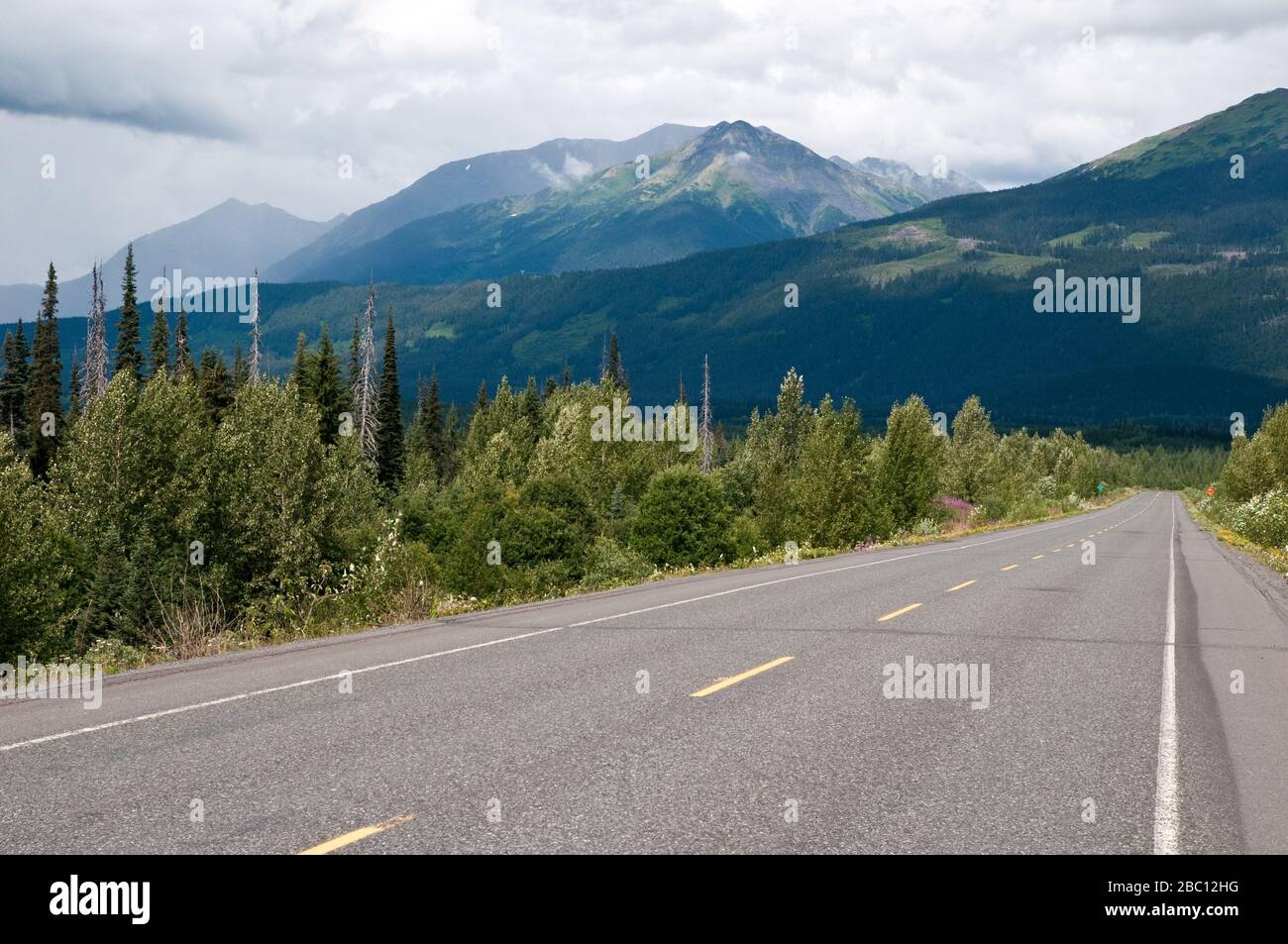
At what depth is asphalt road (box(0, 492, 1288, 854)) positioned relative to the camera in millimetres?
5559

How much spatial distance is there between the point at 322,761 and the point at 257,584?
24986mm

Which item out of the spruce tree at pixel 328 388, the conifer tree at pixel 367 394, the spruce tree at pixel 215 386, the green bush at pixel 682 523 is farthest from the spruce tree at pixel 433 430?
the green bush at pixel 682 523

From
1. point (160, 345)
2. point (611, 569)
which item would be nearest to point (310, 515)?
point (611, 569)

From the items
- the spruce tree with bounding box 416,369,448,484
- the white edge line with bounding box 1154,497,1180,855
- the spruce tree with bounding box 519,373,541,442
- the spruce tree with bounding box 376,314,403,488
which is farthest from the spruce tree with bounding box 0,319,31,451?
the white edge line with bounding box 1154,497,1180,855

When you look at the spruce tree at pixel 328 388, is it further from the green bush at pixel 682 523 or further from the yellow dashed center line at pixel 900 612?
the yellow dashed center line at pixel 900 612

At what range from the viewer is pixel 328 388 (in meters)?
66.2

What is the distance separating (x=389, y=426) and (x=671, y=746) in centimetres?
6985

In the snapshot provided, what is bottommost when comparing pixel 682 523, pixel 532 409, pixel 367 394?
pixel 682 523

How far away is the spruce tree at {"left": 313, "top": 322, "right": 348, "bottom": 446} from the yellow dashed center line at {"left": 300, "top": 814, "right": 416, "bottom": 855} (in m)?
61.1

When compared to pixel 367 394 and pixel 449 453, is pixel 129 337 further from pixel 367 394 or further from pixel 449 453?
pixel 449 453

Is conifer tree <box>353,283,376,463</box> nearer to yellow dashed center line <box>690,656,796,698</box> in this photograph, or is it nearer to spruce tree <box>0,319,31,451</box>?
spruce tree <box>0,319,31,451</box>

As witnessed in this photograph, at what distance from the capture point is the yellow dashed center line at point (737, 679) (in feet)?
30.6

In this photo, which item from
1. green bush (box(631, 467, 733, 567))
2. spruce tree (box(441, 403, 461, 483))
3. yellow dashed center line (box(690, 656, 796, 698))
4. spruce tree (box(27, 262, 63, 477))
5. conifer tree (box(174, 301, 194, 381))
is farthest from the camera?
spruce tree (box(441, 403, 461, 483))

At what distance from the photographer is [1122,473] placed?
186875 mm
